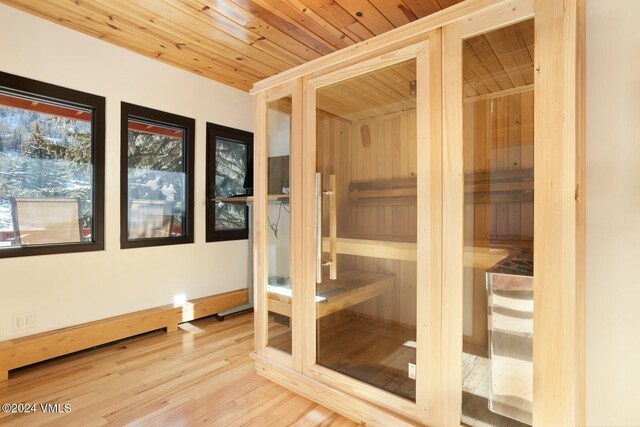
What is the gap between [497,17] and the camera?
126cm

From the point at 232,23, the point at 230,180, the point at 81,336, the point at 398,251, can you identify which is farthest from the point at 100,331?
the point at 232,23

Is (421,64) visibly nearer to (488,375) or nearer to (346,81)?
(346,81)

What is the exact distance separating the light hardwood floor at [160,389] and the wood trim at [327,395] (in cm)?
4

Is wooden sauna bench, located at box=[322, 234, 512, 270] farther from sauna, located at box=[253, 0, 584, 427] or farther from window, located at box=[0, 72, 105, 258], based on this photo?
window, located at box=[0, 72, 105, 258]

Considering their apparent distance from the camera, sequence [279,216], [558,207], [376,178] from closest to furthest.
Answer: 1. [558,207]
2. [376,178]
3. [279,216]

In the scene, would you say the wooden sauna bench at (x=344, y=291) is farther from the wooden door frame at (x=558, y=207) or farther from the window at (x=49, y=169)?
the window at (x=49, y=169)

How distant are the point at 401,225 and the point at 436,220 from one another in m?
0.25

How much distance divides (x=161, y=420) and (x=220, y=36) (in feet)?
8.39

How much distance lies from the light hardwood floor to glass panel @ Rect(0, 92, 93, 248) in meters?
0.93

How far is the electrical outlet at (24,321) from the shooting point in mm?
2230

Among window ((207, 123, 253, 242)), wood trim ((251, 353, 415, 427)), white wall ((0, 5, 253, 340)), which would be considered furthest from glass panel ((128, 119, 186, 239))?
wood trim ((251, 353, 415, 427))

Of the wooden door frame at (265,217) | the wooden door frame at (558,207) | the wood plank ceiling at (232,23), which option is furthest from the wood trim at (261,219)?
the wooden door frame at (558,207)

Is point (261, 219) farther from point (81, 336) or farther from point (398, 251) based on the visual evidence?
point (81, 336)

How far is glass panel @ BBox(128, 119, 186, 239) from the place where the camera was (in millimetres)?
2902
